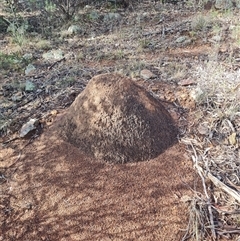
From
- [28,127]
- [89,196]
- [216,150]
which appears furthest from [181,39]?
[89,196]

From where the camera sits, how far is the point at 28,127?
2.81 m

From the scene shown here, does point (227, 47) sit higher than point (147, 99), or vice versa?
point (147, 99)

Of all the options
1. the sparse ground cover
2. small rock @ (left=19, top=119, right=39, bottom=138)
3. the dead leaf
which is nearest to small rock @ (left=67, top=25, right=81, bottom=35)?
the sparse ground cover

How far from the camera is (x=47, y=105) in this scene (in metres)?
3.20

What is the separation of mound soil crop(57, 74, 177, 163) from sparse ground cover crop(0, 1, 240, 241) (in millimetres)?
141

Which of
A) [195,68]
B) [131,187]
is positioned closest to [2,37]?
[195,68]

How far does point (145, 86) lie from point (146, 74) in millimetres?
303

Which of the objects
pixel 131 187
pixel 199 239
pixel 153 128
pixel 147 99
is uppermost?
pixel 147 99

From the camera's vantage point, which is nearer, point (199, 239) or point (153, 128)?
point (199, 239)

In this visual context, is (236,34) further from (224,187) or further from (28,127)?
(28,127)

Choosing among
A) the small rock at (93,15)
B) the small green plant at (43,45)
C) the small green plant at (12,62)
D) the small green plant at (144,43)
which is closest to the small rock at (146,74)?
the small green plant at (144,43)

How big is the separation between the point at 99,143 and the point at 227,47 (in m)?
2.66

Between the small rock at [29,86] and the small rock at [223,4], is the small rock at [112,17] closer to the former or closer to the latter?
the small rock at [223,4]

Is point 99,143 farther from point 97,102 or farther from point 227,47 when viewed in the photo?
point 227,47
